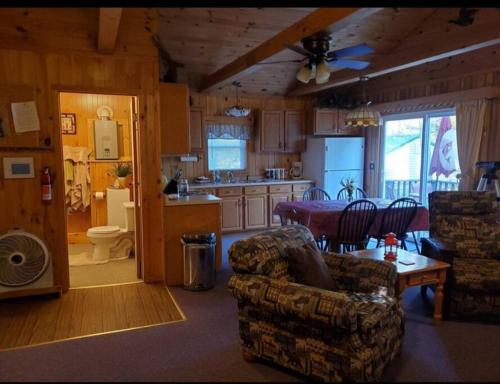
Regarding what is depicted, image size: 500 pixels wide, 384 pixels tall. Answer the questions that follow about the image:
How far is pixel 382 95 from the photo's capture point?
18.6ft

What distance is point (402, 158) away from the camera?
4.73 meters

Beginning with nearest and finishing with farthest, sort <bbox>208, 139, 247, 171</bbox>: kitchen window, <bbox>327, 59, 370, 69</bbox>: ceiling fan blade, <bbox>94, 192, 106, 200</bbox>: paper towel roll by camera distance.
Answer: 1. <bbox>327, 59, 370, 69</bbox>: ceiling fan blade
2. <bbox>94, 192, 106, 200</bbox>: paper towel roll
3. <bbox>208, 139, 247, 171</bbox>: kitchen window

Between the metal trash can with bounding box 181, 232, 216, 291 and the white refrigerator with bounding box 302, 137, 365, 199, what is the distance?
300 cm

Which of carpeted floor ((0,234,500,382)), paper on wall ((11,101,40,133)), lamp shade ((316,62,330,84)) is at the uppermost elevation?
lamp shade ((316,62,330,84))

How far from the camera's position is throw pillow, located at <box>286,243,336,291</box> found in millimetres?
2309

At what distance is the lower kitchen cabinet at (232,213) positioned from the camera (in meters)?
5.72

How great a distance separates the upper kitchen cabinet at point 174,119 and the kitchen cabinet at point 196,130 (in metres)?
1.90

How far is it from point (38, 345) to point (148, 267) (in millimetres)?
1301

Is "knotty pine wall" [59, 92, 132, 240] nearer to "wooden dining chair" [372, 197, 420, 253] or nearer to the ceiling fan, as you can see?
the ceiling fan

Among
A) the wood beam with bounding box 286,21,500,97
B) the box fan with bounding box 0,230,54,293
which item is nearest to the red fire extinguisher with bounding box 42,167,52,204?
the box fan with bounding box 0,230,54,293

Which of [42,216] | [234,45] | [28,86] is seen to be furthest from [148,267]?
[234,45]

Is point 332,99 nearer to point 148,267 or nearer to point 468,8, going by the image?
point 148,267

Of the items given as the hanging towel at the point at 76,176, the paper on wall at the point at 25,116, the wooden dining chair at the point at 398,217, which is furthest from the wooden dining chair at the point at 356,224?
the hanging towel at the point at 76,176

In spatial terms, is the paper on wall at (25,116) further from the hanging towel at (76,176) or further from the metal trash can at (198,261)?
the hanging towel at (76,176)
